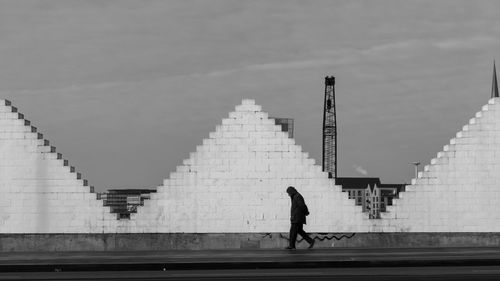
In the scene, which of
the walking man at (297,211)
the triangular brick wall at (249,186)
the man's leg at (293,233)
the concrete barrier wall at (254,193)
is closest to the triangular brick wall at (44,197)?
the concrete barrier wall at (254,193)

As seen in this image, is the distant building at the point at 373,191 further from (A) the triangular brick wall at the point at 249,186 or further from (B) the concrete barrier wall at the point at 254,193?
(A) the triangular brick wall at the point at 249,186

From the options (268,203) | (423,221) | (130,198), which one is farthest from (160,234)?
(130,198)

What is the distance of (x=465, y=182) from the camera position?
3262cm

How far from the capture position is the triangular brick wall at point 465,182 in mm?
32625

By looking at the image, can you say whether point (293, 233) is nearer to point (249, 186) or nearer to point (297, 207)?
point (297, 207)

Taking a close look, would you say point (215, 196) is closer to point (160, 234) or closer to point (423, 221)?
point (160, 234)

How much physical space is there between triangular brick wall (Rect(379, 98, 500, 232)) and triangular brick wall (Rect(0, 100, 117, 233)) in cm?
831

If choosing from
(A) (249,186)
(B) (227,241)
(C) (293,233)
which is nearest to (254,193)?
(A) (249,186)

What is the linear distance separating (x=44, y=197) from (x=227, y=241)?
17.4 ft

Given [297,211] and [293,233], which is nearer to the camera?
[297,211]

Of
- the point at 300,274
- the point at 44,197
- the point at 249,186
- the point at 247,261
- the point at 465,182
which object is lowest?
the point at 300,274

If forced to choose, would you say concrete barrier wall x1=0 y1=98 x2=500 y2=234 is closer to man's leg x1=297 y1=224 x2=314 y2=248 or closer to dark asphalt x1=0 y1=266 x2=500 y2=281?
man's leg x1=297 y1=224 x2=314 y2=248

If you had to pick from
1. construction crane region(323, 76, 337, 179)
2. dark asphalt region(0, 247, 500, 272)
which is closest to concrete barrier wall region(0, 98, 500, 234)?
dark asphalt region(0, 247, 500, 272)

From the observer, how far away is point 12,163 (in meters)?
33.0
